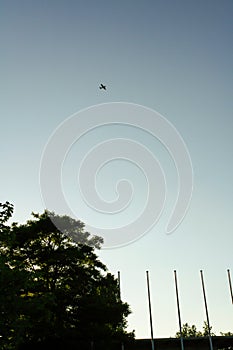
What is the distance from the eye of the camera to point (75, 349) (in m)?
28.0

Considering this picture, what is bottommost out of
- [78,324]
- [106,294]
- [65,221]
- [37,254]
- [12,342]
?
[12,342]

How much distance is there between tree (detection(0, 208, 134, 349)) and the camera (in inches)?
1100

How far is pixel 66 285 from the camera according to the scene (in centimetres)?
3097

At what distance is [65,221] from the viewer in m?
35.2

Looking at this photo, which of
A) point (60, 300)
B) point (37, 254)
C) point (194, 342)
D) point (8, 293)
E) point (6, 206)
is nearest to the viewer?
point (8, 293)

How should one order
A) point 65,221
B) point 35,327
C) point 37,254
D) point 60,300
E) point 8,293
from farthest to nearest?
point 65,221 < point 37,254 < point 60,300 < point 35,327 < point 8,293

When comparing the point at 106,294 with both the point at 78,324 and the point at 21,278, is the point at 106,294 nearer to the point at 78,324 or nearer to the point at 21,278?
the point at 78,324

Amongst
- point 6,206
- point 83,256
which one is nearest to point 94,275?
point 83,256

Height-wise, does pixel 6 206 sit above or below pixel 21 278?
above

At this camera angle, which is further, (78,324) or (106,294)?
(106,294)

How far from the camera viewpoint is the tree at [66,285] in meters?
27.9

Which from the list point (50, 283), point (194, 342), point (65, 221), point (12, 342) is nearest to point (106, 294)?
point (50, 283)

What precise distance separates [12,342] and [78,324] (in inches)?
362

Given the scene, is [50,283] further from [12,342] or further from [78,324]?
[12,342]
